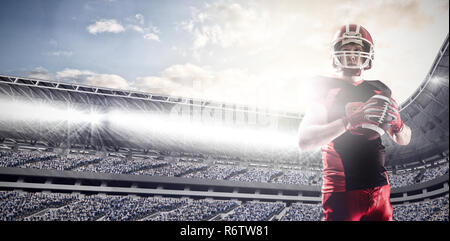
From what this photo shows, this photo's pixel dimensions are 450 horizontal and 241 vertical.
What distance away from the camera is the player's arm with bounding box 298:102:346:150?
339 cm

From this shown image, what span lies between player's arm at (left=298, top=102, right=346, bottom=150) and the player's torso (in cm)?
10

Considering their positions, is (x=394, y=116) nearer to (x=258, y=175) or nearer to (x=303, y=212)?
(x=303, y=212)

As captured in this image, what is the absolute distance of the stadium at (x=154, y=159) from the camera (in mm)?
10906

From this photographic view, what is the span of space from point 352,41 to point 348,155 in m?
1.58

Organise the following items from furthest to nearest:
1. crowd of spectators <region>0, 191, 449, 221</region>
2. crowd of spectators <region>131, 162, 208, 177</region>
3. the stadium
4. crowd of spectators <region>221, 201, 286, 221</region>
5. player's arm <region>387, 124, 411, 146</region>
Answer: crowd of spectators <region>131, 162, 208, 177</region>
crowd of spectators <region>221, 201, 286, 221</region>
the stadium
crowd of spectators <region>0, 191, 449, 221</region>
player's arm <region>387, 124, 411, 146</region>

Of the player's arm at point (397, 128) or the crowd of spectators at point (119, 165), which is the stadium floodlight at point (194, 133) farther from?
the player's arm at point (397, 128)

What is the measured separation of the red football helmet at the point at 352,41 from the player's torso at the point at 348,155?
339 mm

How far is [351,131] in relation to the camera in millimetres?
3533

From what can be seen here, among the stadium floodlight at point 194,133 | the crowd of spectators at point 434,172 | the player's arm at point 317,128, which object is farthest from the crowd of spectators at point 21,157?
the crowd of spectators at point 434,172

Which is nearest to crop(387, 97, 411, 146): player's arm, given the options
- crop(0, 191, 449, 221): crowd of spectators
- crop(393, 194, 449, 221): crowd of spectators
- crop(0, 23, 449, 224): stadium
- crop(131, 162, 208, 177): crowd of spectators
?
crop(393, 194, 449, 221): crowd of spectators

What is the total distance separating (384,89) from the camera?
3.84m

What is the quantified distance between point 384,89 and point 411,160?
7.65 m

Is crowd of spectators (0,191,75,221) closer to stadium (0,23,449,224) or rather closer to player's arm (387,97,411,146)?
stadium (0,23,449,224)

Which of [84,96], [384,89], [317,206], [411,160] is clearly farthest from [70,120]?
→ [411,160]
